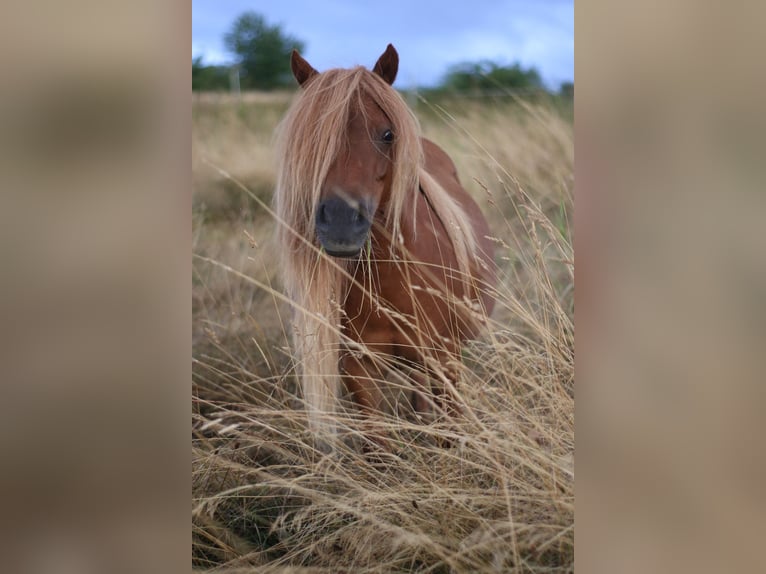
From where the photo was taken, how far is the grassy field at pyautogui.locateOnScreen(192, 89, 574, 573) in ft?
4.39

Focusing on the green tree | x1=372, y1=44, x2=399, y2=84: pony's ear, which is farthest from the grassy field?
x1=372, y1=44, x2=399, y2=84: pony's ear

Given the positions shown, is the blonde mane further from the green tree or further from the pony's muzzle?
the green tree

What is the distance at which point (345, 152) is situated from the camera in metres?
1.33

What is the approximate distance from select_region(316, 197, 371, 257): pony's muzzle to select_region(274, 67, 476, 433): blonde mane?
0.17 ft

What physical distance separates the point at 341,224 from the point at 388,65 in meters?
0.43

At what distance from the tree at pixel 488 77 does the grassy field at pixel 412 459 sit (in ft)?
0.25

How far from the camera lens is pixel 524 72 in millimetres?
1438

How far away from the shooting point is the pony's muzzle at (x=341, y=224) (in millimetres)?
1290
